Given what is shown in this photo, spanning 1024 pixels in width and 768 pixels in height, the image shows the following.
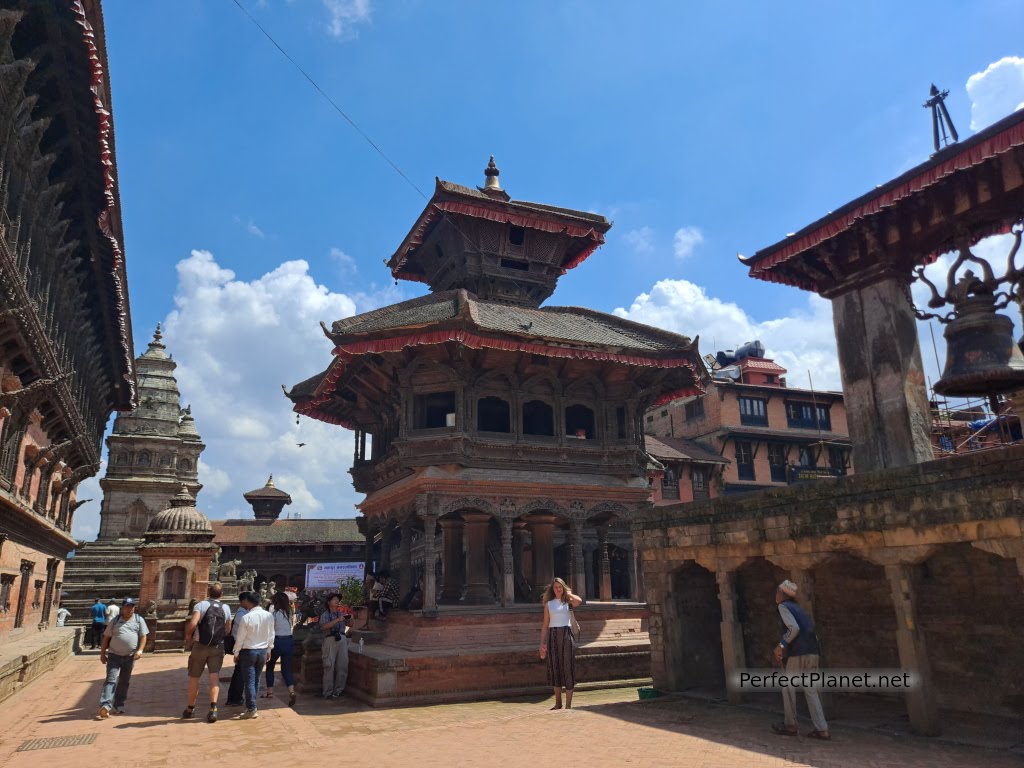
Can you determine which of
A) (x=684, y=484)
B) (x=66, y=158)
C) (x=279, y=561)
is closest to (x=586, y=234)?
(x=66, y=158)

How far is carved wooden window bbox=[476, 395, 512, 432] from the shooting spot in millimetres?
18609

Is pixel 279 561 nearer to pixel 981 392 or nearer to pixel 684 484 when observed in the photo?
pixel 684 484

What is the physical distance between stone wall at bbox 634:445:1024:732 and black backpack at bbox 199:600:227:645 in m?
7.00

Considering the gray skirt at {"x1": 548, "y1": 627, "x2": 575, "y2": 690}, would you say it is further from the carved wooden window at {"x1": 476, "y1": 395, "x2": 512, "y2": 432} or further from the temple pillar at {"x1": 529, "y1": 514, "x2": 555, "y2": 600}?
the carved wooden window at {"x1": 476, "y1": 395, "x2": 512, "y2": 432}

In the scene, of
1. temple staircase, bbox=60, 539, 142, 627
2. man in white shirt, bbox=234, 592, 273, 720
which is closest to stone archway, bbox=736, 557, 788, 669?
man in white shirt, bbox=234, 592, 273, 720

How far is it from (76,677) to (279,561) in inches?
1127

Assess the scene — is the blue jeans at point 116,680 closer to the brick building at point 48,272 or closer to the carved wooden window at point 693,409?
the brick building at point 48,272

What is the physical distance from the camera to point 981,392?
27.3 feet

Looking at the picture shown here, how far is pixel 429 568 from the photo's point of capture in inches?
605

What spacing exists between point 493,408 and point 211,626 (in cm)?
993

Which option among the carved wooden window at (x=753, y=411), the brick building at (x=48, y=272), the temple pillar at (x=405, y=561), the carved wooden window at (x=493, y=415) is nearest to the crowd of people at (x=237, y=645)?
the brick building at (x=48, y=272)

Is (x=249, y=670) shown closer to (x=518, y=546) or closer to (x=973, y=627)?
(x=973, y=627)

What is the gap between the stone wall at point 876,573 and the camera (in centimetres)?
813

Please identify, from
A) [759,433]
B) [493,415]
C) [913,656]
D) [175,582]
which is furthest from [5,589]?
[759,433]
